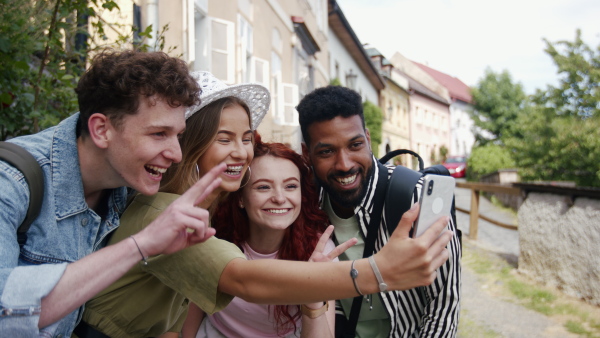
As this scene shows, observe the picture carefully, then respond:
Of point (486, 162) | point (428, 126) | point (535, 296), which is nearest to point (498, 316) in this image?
point (535, 296)

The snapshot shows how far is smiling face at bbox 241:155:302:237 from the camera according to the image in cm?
242

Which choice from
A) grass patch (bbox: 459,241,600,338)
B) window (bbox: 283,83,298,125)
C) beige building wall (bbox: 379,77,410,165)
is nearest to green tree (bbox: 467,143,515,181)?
beige building wall (bbox: 379,77,410,165)

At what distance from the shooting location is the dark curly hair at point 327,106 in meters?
2.58

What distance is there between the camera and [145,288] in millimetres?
1796

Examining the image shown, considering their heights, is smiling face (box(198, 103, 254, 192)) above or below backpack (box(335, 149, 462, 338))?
above

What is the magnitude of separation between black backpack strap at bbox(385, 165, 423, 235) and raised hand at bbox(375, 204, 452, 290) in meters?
0.72

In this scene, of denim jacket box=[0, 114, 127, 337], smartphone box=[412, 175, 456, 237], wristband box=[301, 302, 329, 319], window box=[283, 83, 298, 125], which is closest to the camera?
denim jacket box=[0, 114, 127, 337]

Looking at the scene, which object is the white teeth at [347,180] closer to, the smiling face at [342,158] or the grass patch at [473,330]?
the smiling face at [342,158]

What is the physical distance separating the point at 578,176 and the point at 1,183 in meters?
13.6

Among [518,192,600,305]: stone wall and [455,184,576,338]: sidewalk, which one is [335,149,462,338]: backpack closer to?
[455,184,576,338]: sidewalk

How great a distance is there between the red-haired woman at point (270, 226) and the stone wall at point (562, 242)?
4.17 m

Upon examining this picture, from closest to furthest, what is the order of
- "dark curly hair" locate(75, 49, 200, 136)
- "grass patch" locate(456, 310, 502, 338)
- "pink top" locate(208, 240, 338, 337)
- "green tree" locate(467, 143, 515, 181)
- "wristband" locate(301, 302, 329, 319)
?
"dark curly hair" locate(75, 49, 200, 136), "wristband" locate(301, 302, 329, 319), "pink top" locate(208, 240, 338, 337), "grass patch" locate(456, 310, 502, 338), "green tree" locate(467, 143, 515, 181)

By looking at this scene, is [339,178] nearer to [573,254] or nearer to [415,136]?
[573,254]

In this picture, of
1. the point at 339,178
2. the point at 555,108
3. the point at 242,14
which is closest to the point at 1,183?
the point at 339,178
